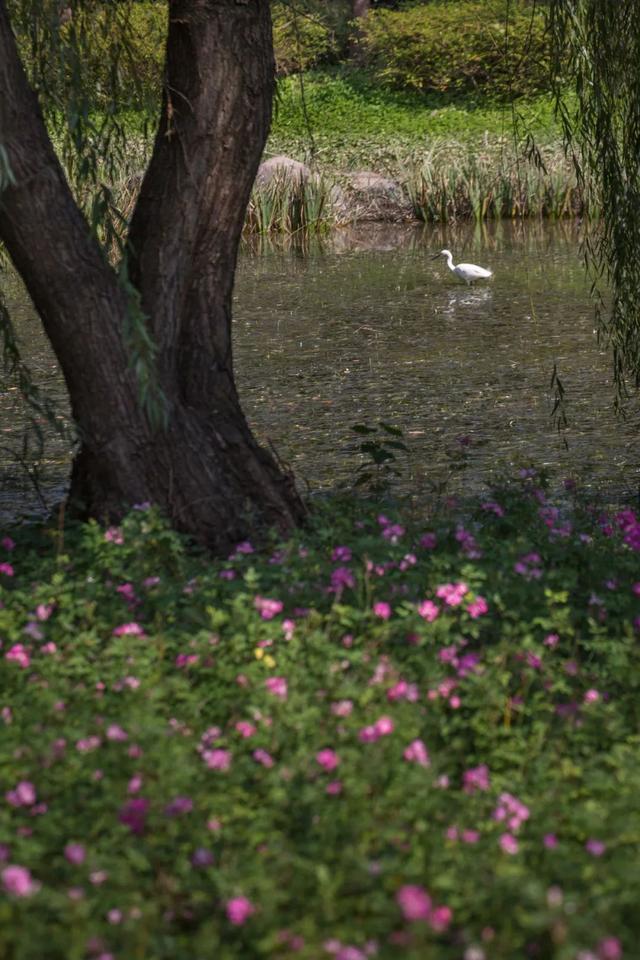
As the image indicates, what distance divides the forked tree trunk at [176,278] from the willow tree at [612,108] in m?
1.18

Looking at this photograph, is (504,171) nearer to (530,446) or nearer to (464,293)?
(464,293)

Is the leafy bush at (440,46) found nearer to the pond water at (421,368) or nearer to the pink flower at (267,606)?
the pond water at (421,368)

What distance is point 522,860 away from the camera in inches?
96.6

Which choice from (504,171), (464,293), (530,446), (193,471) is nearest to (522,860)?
(193,471)

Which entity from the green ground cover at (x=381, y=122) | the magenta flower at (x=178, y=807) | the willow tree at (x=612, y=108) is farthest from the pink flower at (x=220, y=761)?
the green ground cover at (x=381, y=122)

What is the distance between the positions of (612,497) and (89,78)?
2534 mm

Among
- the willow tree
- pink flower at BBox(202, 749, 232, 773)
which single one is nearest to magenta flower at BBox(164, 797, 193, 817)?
pink flower at BBox(202, 749, 232, 773)

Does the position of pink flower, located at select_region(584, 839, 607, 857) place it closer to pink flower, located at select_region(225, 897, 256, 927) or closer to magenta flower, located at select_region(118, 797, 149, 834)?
pink flower, located at select_region(225, 897, 256, 927)

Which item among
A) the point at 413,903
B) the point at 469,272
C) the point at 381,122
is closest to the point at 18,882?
the point at 413,903

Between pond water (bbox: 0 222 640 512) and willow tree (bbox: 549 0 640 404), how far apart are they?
0.86 metres

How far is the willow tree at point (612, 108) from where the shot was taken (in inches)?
203

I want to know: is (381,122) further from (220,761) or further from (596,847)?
(596,847)

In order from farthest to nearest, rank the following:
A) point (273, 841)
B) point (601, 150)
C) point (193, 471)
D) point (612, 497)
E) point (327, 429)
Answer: point (327, 429) → point (612, 497) → point (601, 150) → point (193, 471) → point (273, 841)

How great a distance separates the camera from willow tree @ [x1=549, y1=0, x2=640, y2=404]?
5.15 meters
